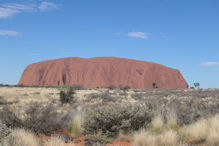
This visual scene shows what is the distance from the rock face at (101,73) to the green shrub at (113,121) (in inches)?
3395

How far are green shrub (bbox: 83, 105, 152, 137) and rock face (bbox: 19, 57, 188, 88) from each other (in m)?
86.2

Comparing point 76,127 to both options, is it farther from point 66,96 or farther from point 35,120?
point 66,96

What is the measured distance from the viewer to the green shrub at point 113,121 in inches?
289

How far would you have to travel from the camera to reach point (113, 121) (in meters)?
7.50

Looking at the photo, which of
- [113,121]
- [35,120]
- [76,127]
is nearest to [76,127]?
[76,127]

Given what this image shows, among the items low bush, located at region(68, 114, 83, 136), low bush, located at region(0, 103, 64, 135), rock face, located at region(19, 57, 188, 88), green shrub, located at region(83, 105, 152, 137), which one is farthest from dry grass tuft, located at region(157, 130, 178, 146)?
rock face, located at region(19, 57, 188, 88)

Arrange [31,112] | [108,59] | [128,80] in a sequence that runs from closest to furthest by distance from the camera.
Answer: [31,112] < [128,80] < [108,59]

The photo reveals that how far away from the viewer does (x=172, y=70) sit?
109938mm

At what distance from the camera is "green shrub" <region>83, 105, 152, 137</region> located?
733 centimetres

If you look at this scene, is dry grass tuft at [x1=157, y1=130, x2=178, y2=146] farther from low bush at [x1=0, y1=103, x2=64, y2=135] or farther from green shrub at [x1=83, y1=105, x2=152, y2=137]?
low bush at [x1=0, y1=103, x2=64, y2=135]

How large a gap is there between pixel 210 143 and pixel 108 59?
334ft

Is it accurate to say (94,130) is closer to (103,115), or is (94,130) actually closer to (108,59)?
(103,115)

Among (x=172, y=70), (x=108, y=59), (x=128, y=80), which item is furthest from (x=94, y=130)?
(x=172, y=70)

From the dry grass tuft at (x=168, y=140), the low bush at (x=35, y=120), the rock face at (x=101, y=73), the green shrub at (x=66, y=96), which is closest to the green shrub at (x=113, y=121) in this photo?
the low bush at (x=35, y=120)
